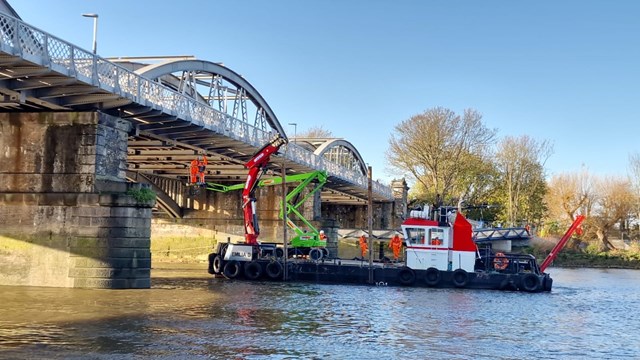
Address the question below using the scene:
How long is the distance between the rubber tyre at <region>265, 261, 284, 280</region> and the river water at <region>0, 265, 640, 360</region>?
414 centimetres

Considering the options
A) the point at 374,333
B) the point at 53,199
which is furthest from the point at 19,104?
the point at 374,333

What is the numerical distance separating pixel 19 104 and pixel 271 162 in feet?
76.1

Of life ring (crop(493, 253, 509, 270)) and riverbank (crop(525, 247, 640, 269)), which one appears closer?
life ring (crop(493, 253, 509, 270))

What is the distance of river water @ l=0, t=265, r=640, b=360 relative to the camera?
56.0 ft

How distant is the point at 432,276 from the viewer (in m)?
35.8

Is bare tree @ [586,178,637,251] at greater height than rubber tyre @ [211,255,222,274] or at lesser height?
greater

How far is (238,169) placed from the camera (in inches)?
2014

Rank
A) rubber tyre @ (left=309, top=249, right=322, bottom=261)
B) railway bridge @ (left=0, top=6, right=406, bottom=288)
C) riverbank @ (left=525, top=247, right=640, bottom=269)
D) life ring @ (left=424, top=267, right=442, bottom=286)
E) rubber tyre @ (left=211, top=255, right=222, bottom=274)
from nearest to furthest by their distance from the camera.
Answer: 1. railway bridge @ (left=0, top=6, right=406, bottom=288)
2. life ring @ (left=424, top=267, right=442, bottom=286)
3. rubber tyre @ (left=211, top=255, right=222, bottom=274)
4. rubber tyre @ (left=309, top=249, right=322, bottom=261)
5. riverbank @ (left=525, top=247, right=640, bottom=269)

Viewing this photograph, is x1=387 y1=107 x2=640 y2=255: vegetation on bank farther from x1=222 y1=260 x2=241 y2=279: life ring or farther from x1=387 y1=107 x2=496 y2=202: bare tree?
x1=222 y1=260 x2=241 y2=279: life ring

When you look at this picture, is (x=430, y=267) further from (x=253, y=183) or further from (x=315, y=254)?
(x=253, y=183)

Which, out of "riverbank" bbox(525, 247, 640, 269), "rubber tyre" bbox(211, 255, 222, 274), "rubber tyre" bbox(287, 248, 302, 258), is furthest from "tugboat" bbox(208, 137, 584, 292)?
"riverbank" bbox(525, 247, 640, 269)

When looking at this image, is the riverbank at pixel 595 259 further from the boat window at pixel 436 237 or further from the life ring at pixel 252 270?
the life ring at pixel 252 270

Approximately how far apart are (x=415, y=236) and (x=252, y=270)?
8147 mm

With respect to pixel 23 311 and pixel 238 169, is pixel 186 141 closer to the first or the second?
pixel 238 169
